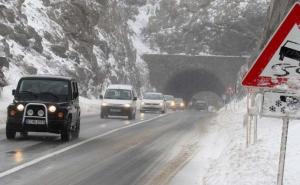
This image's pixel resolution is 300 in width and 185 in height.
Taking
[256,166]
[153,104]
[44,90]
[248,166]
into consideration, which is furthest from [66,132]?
[153,104]

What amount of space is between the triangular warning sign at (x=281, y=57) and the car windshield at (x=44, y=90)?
35.8ft

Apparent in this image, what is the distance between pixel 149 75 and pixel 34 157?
246ft

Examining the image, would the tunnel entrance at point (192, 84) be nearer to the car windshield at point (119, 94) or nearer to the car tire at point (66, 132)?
the car windshield at point (119, 94)

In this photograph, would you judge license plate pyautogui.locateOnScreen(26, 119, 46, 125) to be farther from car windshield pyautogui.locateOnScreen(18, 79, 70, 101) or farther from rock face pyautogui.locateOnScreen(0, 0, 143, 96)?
rock face pyautogui.locateOnScreen(0, 0, 143, 96)

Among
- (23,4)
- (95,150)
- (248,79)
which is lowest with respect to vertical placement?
(95,150)

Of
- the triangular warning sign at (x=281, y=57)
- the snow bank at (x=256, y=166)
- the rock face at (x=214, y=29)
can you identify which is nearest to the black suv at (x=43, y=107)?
the snow bank at (x=256, y=166)

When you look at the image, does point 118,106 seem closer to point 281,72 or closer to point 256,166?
point 256,166

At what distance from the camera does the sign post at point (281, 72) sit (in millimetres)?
6855

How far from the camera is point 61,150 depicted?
598 inches

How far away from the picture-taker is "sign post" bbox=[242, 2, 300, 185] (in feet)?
22.5

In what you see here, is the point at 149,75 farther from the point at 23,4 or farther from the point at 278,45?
the point at 278,45

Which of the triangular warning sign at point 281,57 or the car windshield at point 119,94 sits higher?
the triangular warning sign at point 281,57

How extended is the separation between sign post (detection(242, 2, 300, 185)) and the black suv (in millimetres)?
10154

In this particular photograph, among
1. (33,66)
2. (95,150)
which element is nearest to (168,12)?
(33,66)
